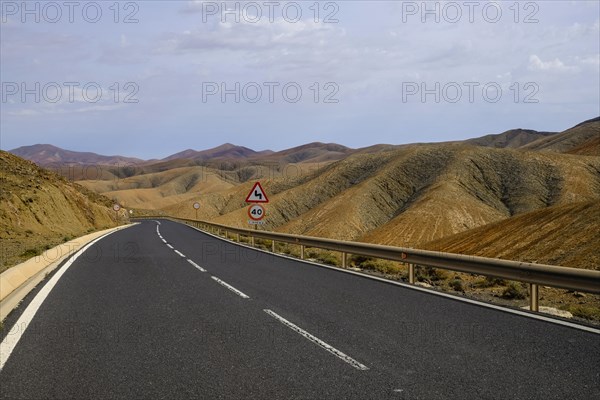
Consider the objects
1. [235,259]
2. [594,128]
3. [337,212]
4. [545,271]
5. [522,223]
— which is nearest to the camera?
[545,271]

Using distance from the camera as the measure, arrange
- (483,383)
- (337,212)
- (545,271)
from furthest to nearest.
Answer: (337,212) < (545,271) < (483,383)

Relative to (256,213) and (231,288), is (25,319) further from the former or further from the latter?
(256,213)

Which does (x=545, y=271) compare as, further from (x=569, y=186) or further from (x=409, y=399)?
(x=569, y=186)

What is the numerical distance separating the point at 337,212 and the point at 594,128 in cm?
12382

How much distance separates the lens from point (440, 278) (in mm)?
15016

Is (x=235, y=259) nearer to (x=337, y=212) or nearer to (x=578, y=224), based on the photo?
(x=578, y=224)

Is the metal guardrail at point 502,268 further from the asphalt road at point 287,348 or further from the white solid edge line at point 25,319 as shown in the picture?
the white solid edge line at point 25,319

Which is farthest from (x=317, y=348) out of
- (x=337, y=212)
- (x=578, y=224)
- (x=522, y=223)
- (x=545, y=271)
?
(x=337, y=212)

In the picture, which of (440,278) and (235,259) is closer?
(440,278)

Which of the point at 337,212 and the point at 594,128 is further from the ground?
the point at 594,128

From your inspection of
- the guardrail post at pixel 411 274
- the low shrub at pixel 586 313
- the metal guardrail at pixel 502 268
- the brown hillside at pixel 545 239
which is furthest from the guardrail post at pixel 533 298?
the brown hillside at pixel 545 239

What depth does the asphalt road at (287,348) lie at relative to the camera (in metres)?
4.91

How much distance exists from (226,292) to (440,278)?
6957 millimetres

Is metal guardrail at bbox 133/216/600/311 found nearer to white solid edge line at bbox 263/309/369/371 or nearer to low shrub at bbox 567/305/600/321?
low shrub at bbox 567/305/600/321
